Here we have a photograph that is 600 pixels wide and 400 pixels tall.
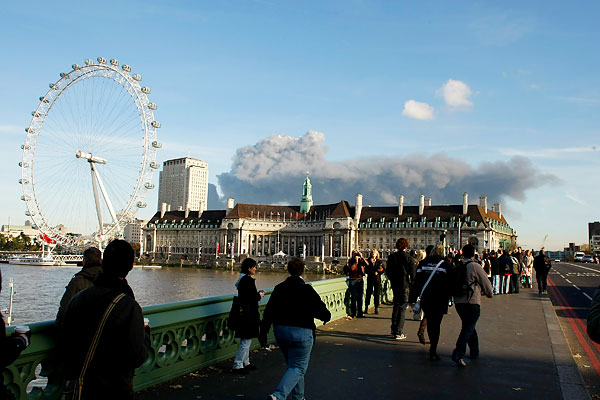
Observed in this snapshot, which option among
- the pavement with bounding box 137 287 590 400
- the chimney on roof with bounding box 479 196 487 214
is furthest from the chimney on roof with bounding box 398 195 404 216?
the pavement with bounding box 137 287 590 400

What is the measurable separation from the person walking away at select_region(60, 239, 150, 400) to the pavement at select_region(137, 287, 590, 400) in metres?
3.06

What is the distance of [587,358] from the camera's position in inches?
435

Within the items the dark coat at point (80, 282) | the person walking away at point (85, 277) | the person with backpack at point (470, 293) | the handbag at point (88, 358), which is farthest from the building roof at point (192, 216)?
the handbag at point (88, 358)

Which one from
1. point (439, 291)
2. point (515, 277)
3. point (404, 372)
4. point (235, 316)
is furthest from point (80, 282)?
point (515, 277)

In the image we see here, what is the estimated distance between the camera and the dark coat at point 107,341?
14.4ft

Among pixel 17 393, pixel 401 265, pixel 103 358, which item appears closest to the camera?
pixel 103 358

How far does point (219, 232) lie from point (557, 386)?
158 metres

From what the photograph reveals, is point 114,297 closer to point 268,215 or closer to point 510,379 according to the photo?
point 510,379

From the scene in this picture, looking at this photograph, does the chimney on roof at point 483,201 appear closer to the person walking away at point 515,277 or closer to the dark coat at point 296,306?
the person walking away at point 515,277

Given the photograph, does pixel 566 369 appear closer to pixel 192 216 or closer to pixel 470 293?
pixel 470 293

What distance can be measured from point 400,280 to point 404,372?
3980 mm

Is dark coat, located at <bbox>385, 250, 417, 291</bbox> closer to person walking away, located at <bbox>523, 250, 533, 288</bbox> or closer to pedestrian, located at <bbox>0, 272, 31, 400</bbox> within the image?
pedestrian, located at <bbox>0, 272, 31, 400</bbox>

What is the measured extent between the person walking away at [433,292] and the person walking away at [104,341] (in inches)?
282

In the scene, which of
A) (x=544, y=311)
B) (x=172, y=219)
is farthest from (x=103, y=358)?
(x=172, y=219)
